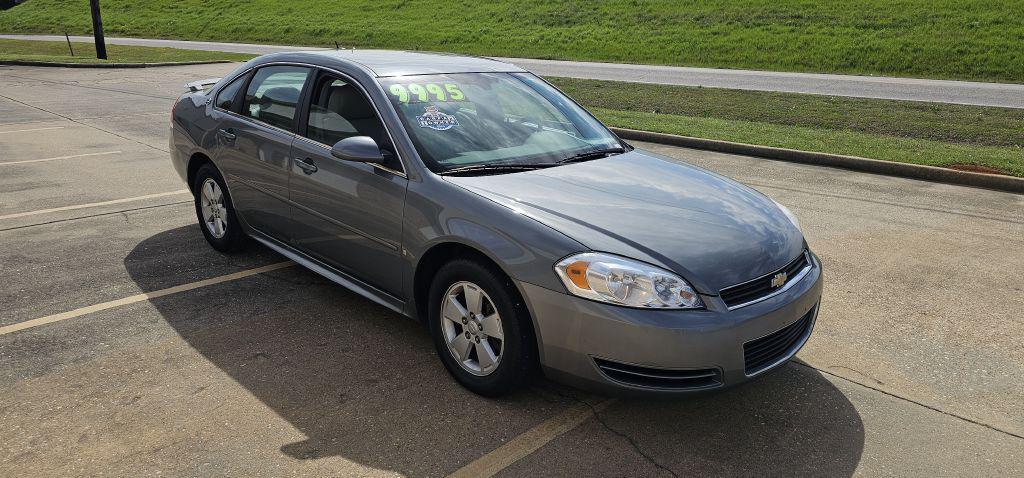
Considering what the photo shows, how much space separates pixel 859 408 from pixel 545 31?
31188 millimetres

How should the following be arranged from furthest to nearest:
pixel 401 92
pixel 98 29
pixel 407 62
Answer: pixel 98 29
pixel 407 62
pixel 401 92

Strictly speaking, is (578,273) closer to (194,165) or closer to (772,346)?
(772,346)

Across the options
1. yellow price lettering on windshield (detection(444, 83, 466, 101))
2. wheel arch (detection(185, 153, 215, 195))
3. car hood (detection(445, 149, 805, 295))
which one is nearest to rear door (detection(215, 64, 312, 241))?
wheel arch (detection(185, 153, 215, 195))

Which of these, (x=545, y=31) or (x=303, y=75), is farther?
(x=545, y=31)

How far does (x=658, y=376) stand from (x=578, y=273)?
0.55 metres

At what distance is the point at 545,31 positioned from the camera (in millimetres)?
33844

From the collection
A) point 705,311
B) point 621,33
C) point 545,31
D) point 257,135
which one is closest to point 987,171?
point 705,311

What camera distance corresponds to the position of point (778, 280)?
12.7ft

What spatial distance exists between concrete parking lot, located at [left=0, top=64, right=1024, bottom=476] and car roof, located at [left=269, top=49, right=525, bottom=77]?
4.85 ft

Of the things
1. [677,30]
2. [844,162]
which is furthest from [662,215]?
[677,30]

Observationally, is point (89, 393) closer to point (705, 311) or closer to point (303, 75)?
point (303, 75)

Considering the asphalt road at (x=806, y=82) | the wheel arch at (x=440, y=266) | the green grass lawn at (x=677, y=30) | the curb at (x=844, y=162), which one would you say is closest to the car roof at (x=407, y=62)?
the wheel arch at (x=440, y=266)

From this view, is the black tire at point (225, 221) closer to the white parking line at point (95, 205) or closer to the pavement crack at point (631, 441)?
the white parking line at point (95, 205)

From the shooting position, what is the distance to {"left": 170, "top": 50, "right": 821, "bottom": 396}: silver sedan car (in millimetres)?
3582
